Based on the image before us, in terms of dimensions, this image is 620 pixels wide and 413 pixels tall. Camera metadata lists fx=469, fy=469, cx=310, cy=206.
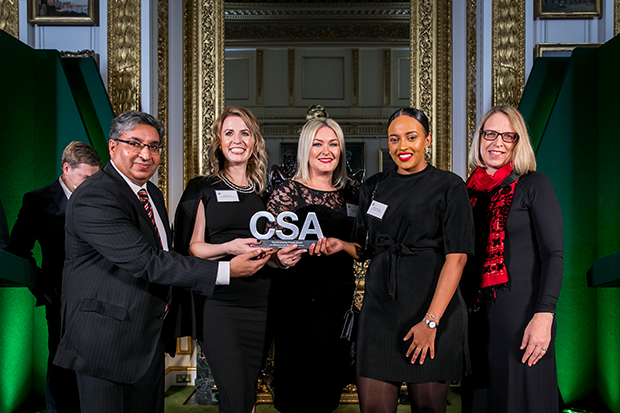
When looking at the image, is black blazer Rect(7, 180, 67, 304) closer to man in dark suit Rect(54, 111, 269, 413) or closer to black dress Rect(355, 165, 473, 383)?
man in dark suit Rect(54, 111, 269, 413)

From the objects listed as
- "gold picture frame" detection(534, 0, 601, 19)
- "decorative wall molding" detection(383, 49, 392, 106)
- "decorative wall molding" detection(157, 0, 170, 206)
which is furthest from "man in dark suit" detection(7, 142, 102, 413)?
"gold picture frame" detection(534, 0, 601, 19)

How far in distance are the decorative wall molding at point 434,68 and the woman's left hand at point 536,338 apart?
7.51 ft

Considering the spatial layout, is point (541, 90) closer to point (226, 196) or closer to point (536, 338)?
point (536, 338)

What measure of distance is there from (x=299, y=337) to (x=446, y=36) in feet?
9.68

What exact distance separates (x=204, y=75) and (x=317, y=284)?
2.42 m

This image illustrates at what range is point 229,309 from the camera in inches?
94.6

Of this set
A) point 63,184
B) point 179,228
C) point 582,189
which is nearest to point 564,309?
point 582,189

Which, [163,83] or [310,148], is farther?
[163,83]

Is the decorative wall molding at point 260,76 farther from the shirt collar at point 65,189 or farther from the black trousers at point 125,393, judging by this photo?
the black trousers at point 125,393

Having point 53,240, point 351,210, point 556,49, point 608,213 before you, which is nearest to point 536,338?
point 351,210

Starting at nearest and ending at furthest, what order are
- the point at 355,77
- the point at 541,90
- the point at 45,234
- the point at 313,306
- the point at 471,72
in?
the point at 313,306 → the point at 45,234 → the point at 541,90 → the point at 471,72 → the point at 355,77

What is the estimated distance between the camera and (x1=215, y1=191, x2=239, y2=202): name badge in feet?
8.23

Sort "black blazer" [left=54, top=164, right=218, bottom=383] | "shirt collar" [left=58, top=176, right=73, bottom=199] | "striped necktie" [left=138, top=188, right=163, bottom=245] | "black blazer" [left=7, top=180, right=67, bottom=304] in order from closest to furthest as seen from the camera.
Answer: "black blazer" [left=54, top=164, right=218, bottom=383]
"striped necktie" [left=138, top=188, right=163, bottom=245]
"black blazer" [left=7, top=180, right=67, bottom=304]
"shirt collar" [left=58, top=176, right=73, bottom=199]

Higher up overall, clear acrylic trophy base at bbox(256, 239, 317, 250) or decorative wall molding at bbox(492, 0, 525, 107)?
decorative wall molding at bbox(492, 0, 525, 107)
